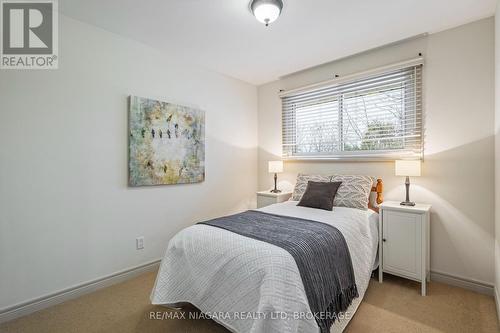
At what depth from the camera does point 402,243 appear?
7.53ft

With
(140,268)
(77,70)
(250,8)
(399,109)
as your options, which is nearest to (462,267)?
(399,109)

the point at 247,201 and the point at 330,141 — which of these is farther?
the point at 247,201

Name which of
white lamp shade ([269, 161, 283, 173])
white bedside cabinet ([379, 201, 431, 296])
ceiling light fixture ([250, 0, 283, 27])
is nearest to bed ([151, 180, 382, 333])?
white bedside cabinet ([379, 201, 431, 296])

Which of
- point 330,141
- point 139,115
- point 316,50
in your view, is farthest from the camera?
point 330,141

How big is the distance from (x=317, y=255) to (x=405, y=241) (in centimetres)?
121

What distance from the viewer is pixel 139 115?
2.60 m

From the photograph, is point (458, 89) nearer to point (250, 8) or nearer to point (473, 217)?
point (473, 217)

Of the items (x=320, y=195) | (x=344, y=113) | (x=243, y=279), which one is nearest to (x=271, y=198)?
(x=320, y=195)

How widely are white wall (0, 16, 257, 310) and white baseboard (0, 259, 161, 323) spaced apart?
0.05 metres

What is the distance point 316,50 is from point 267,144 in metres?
1.62

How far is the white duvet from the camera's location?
1.30 metres

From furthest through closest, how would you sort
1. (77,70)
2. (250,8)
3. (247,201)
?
(247,201)
(77,70)
(250,8)

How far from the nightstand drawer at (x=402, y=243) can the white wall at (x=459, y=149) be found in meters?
0.44

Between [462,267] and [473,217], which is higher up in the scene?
[473,217]
